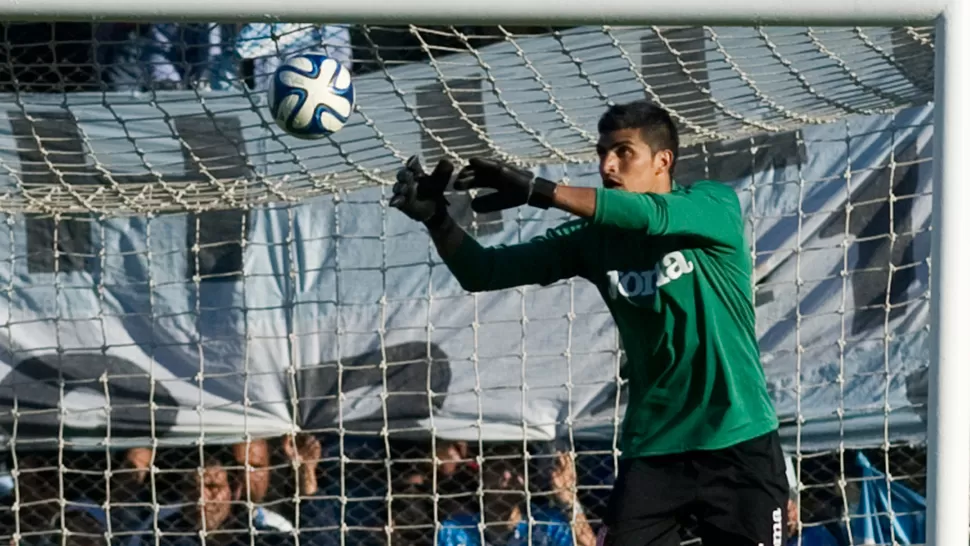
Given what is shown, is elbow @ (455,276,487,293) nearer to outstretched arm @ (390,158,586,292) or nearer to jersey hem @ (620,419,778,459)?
outstretched arm @ (390,158,586,292)

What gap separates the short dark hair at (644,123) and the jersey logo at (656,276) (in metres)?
0.28

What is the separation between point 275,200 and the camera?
4.82 meters

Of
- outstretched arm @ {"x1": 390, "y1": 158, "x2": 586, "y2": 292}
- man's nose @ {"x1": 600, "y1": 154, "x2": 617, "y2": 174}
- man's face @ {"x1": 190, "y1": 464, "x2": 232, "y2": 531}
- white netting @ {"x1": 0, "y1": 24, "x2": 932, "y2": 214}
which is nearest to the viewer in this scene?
man's nose @ {"x1": 600, "y1": 154, "x2": 617, "y2": 174}

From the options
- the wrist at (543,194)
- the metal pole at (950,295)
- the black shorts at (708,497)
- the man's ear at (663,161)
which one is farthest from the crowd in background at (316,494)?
the metal pole at (950,295)

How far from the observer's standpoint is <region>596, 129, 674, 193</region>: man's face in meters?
3.53

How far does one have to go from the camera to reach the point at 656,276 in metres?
3.51

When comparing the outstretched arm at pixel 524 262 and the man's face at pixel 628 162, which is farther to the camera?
the outstretched arm at pixel 524 262

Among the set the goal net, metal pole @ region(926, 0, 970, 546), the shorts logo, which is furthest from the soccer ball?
→ metal pole @ region(926, 0, 970, 546)

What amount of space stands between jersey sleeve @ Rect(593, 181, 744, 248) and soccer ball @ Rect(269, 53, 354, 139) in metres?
0.93

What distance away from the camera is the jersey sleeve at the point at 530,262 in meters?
3.70

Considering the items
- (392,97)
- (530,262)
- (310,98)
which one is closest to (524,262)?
(530,262)

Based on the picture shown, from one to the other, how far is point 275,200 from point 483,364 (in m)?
1.17

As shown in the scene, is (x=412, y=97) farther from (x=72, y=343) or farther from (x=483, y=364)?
(x=72, y=343)

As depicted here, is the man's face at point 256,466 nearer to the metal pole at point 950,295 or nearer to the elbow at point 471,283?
the elbow at point 471,283
